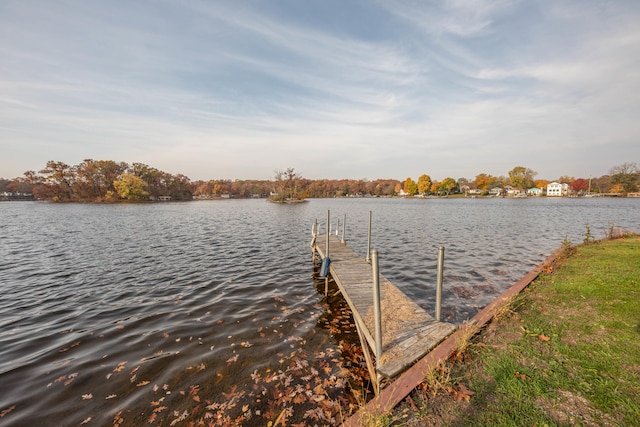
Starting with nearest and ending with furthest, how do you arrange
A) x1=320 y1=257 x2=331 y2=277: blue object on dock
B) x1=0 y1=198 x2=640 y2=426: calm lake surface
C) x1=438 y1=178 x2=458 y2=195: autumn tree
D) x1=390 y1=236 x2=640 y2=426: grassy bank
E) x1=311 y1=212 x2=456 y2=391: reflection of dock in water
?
x1=390 y1=236 x2=640 y2=426: grassy bank → x1=311 y1=212 x2=456 y2=391: reflection of dock in water → x1=0 y1=198 x2=640 y2=426: calm lake surface → x1=320 y1=257 x2=331 y2=277: blue object on dock → x1=438 y1=178 x2=458 y2=195: autumn tree

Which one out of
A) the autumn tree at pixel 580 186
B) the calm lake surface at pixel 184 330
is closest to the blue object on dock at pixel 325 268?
the calm lake surface at pixel 184 330

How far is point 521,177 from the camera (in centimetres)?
13650

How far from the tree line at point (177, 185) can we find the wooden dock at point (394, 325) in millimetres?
87425

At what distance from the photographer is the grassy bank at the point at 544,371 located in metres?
3.58

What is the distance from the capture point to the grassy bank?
358 cm

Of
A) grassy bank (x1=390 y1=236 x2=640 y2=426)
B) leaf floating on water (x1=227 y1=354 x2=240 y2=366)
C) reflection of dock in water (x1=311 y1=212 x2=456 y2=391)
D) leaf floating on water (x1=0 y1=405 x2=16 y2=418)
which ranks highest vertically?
grassy bank (x1=390 y1=236 x2=640 y2=426)

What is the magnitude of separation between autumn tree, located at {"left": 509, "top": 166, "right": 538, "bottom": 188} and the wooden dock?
163651 millimetres

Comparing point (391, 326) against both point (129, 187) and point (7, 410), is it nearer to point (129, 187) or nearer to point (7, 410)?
point (7, 410)

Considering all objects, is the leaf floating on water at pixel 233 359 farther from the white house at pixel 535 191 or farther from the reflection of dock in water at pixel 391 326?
the white house at pixel 535 191

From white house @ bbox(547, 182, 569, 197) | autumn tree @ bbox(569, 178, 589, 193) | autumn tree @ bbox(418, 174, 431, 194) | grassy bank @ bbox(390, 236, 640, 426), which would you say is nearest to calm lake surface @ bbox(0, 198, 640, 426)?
grassy bank @ bbox(390, 236, 640, 426)

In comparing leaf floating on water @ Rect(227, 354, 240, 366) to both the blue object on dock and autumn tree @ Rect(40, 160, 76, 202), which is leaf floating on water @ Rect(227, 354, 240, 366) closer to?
the blue object on dock

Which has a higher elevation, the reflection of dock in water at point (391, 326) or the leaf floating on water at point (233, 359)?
the reflection of dock in water at point (391, 326)

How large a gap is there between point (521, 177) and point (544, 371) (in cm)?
16935

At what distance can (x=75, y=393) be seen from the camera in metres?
5.49
